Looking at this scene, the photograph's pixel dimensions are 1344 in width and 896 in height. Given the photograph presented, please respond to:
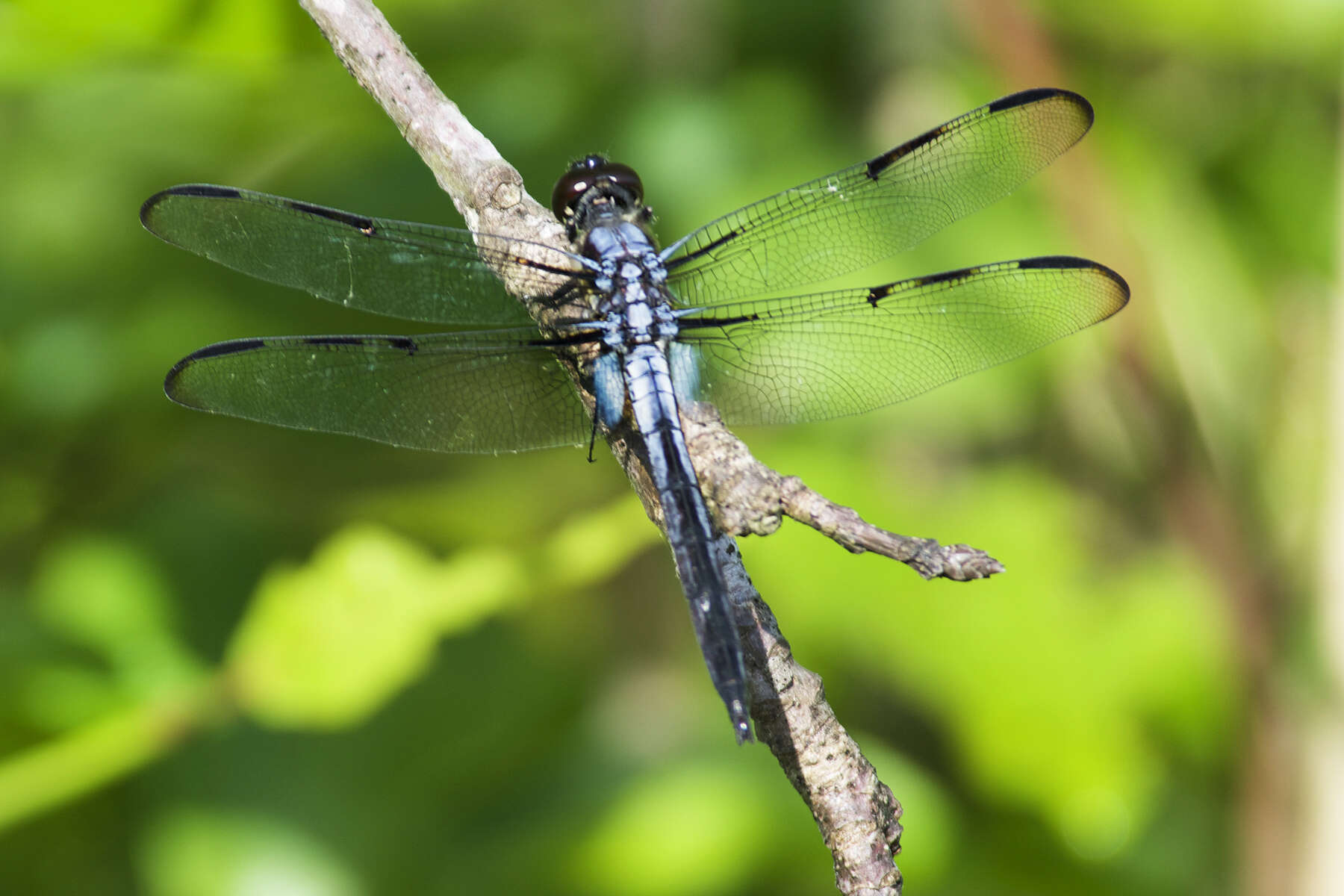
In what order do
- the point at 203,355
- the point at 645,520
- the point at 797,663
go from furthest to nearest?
the point at 645,520 → the point at 203,355 → the point at 797,663

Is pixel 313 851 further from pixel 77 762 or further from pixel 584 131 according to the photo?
pixel 584 131

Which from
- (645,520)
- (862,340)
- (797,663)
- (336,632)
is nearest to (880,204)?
(862,340)

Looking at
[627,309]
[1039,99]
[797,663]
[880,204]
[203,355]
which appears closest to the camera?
[797,663]

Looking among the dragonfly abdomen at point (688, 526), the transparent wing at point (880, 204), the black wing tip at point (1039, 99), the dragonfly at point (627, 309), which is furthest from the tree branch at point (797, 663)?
the black wing tip at point (1039, 99)

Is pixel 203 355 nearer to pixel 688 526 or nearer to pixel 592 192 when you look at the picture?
pixel 592 192

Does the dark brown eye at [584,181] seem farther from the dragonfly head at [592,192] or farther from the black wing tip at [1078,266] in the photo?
the black wing tip at [1078,266]

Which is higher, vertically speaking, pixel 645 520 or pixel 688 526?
pixel 645 520

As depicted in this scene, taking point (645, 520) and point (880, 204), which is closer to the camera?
point (880, 204)
